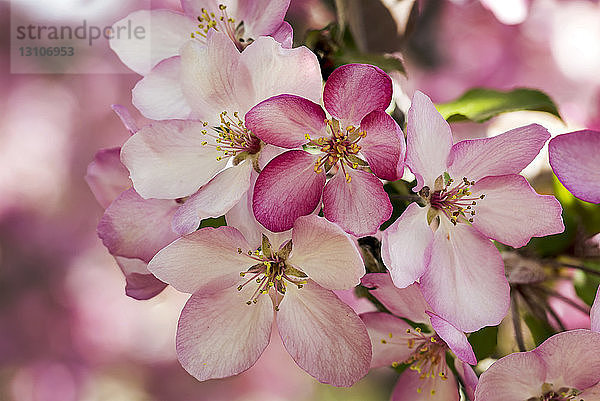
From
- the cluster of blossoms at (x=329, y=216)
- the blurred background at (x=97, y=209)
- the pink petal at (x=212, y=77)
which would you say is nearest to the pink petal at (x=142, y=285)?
the cluster of blossoms at (x=329, y=216)

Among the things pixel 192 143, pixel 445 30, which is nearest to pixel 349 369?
pixel 192 143

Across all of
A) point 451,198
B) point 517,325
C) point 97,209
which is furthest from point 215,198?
point 97,209

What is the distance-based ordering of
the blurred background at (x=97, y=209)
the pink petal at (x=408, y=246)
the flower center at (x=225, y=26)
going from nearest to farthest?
the pink petal at (x=408, y=246) → the flower center at (x=225, y=26) → the blurred background at (x=97, y=209)

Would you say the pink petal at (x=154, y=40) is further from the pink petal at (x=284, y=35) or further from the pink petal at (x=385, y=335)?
the pink petal at (x=385, y=335)

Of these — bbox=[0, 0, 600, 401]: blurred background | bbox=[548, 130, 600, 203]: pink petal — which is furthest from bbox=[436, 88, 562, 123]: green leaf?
bbox=[0, 0, 600, 401]: blurred background

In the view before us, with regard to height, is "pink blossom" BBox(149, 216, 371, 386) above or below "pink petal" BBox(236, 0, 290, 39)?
below

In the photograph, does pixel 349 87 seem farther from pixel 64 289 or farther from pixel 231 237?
pixel 64 289

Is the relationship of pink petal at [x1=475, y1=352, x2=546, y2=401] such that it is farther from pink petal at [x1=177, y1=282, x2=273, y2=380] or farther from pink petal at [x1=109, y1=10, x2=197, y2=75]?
pink petal at [x1=109, y1=10, x2=197, y2=75]
